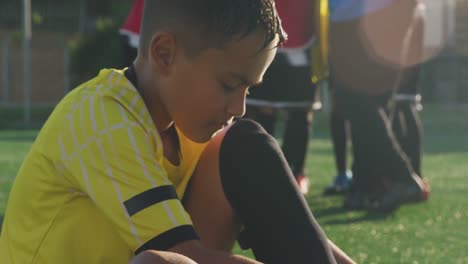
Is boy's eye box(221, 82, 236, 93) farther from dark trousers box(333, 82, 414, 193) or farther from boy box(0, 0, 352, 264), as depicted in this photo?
dark trousers box(333, 82, 414, 193)

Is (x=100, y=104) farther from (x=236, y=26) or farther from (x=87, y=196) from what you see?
(x=236, y=26)

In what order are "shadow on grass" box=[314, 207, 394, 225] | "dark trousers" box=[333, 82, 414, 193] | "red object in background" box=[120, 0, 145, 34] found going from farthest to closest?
"red object in background" box=[120, 0, 145, 34] < "dark trousers" box=[333, 82, 414, 193] < "shadow on grass" box=[314, 207, 394, 225]

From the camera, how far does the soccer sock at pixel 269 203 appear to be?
5.88 ft

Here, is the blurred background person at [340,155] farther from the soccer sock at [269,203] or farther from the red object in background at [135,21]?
the soccer sock at [269,203]

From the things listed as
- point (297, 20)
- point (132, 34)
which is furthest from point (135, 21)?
point (297, 20)

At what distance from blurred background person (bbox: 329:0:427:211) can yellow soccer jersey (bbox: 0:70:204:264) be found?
2215mm

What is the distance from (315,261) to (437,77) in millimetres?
17788

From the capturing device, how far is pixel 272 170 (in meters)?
1.81

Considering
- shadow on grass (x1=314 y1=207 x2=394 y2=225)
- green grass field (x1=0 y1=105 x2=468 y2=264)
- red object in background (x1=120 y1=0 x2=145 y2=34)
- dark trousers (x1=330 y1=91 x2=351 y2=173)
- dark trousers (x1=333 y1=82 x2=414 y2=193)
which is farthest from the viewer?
dark trousers (x1=330 y1=91 x2=351 y2=173)

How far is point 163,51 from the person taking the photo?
1.71 meters

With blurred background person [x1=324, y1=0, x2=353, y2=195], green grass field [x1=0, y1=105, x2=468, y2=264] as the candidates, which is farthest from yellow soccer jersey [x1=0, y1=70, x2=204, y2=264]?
blurred background person [x1=324, y1=0, x2=353, y2=195]

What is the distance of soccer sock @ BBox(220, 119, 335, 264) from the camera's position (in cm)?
179

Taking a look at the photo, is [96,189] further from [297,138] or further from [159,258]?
[297,138]

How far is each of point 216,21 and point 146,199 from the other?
13.5 inches
